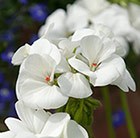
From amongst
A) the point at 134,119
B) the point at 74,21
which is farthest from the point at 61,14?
the point at 134,119

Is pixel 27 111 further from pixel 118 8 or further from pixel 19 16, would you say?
pixel 19 16

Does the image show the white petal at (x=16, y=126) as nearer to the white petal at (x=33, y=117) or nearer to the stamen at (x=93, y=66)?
the white petal at (x=33, y=117)

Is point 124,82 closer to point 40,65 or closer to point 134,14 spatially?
point 40,65

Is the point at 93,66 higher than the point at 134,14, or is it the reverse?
the point at 93,66

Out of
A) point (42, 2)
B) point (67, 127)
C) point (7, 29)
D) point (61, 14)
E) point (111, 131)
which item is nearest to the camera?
point (67, 127)

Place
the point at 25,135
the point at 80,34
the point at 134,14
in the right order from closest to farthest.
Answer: the point at 25,135, the point at 80,34, the point at 134,14

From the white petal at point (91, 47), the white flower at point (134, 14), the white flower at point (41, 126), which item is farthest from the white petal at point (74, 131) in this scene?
the white flower at point (134, 14)

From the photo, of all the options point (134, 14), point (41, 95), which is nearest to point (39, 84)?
point (41, 95)
